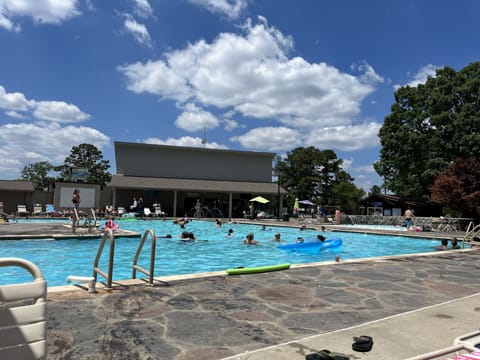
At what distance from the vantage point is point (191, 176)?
3816cm

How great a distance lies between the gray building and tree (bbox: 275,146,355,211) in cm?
1833

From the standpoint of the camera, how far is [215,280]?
257 inches

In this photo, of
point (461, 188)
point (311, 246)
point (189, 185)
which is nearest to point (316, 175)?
point (189, 185)

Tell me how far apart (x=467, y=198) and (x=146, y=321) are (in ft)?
86.7

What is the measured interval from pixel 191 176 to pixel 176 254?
966 inches

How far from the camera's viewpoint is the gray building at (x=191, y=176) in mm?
35250

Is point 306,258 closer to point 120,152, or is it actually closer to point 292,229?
point 292,229

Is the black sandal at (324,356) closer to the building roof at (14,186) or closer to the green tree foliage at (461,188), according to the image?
the green tree foliage at (461,188)

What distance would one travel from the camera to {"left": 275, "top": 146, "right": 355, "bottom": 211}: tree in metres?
57.9

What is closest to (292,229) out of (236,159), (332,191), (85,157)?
(236,159)

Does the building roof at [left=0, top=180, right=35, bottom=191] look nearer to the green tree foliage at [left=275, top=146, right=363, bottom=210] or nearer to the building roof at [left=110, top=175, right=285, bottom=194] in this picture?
the building roof at [left=110, top=175, right=285, bottom=194]

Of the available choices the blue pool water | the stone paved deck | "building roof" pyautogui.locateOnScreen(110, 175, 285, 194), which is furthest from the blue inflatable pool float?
"building roof" pyautogui.locateOnScreen(110, 175, 285, 194)

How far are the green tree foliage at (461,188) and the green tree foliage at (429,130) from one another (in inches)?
199

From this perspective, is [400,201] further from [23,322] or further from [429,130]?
[23,322]
